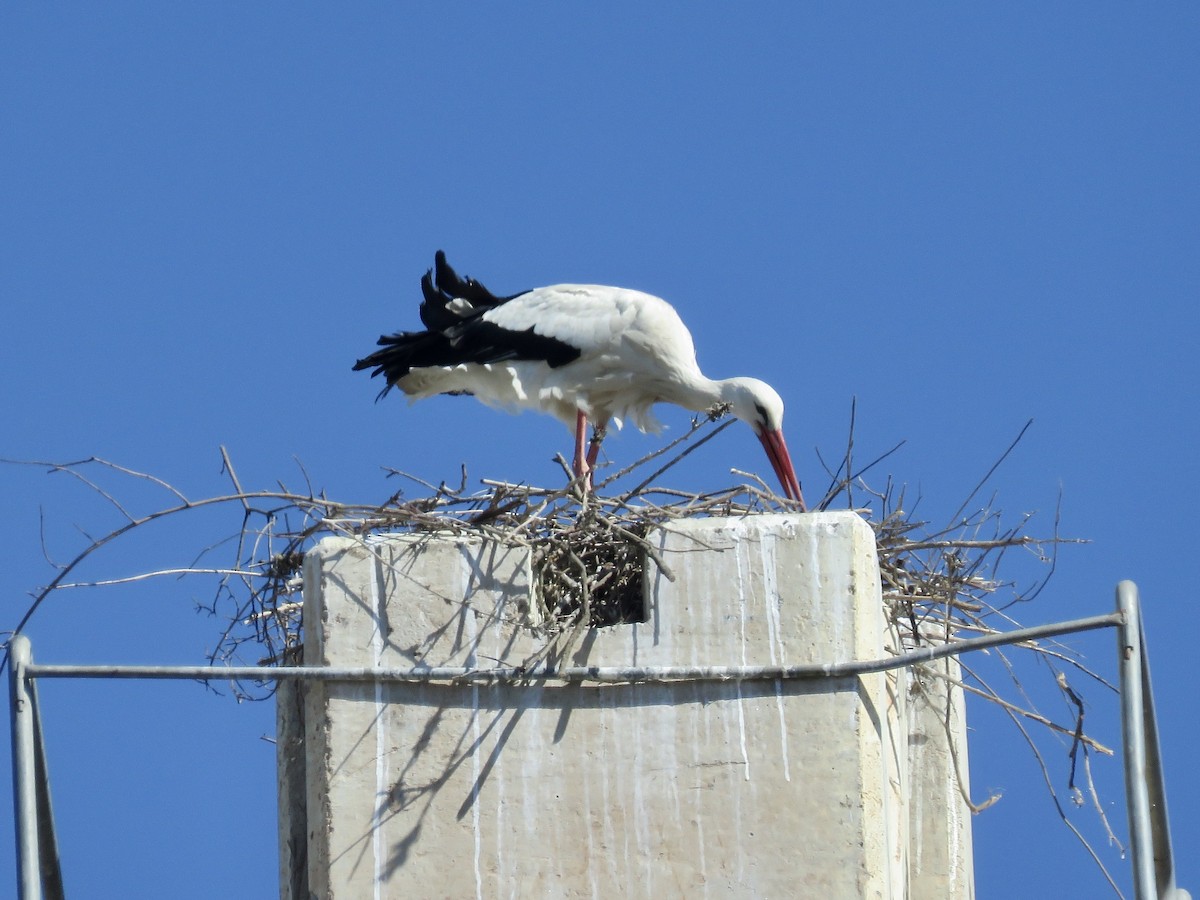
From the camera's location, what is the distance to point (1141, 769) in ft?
16.1

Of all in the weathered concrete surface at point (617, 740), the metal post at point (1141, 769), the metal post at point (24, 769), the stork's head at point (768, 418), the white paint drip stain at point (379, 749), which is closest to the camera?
the metal post at point (1141, 769)

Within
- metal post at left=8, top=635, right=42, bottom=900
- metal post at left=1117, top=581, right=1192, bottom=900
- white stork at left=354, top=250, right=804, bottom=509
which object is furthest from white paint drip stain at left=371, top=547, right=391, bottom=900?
white stork at left=354, top=250, right=804, bottom=509

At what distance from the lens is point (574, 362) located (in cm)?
948

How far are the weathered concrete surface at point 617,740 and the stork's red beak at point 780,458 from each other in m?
3.14

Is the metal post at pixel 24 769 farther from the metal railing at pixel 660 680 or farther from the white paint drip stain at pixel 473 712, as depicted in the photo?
the white paint drip stain at pixel 473 712

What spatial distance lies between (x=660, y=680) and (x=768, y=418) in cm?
342

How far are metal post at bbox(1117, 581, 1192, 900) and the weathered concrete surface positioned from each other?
3.03ft

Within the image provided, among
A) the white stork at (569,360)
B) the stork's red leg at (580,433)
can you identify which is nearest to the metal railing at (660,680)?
the white stork at (569,360)

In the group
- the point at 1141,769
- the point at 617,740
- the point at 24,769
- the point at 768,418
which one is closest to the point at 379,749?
the point at 617,740

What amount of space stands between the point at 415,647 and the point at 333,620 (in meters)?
0.25

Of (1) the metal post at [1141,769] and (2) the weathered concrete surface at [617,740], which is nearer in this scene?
(1) the metal post at [1141,769]

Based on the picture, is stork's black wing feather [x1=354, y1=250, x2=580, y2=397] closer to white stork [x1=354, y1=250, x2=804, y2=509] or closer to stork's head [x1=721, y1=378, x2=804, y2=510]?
white stork [x1=354, y1=250, x2=804, y2=509]

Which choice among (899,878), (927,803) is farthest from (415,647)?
(927,803)

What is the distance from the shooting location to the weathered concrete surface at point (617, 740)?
227 inches
